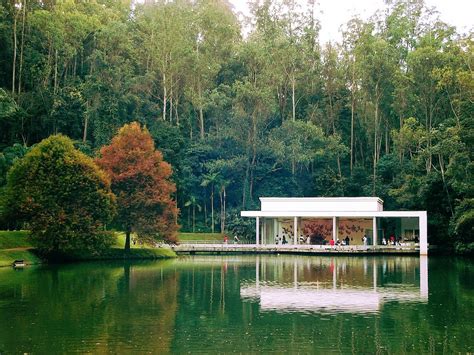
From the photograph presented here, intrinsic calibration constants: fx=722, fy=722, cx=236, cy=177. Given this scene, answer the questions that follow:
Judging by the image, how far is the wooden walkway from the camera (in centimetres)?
6000

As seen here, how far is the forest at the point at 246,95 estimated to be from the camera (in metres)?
66.4

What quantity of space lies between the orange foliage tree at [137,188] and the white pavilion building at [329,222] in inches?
519

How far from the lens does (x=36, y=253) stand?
46.5 metres

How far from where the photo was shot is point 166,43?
72.4 meters

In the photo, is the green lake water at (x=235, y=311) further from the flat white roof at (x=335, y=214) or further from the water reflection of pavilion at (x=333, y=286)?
the flat white roof at (x=335, y=214)

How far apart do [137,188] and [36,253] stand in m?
9.80

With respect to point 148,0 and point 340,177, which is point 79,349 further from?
point 148,0

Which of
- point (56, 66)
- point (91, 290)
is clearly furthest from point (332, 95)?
point (91, 290)

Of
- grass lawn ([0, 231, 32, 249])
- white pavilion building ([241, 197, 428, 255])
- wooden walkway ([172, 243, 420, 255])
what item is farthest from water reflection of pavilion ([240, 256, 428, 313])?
grass lawn ([0, 231, 32, 249])

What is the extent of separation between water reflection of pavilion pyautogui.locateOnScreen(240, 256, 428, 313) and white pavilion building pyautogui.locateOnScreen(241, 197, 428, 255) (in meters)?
15.2

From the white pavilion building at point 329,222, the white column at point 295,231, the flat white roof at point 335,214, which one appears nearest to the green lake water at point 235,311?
the flat white roof at point 335,214

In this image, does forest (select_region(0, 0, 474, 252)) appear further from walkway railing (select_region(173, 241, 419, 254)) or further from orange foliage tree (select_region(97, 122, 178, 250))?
orange foliage tree (select_region(97, 122, 178, 250))

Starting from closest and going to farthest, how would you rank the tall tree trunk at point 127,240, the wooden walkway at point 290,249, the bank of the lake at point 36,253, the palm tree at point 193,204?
the bank of the lake at point 36,253 < the tall tree trunk at point 127,240 < the wooden walkway at point 290,249 < the palm tree at point 193,204

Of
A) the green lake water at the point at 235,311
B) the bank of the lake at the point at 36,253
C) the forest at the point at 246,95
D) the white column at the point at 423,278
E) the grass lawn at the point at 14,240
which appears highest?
the forest at the point at 246,95
